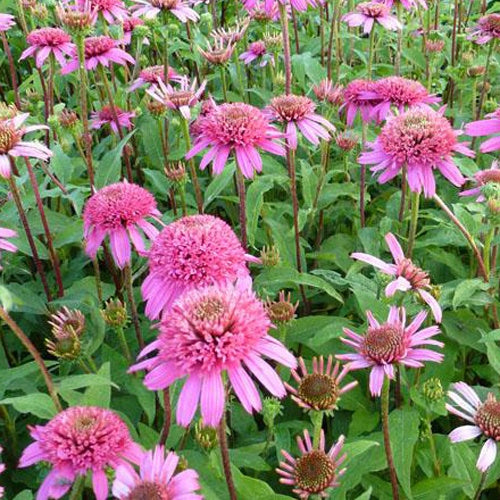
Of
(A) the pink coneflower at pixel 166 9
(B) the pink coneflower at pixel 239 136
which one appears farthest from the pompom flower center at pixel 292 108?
(A) the pink coneflower at pixel 166 9

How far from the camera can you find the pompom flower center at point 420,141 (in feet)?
5.90

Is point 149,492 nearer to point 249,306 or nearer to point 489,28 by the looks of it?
point 249,306

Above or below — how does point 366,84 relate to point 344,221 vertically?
above

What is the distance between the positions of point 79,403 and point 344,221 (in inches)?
64.2

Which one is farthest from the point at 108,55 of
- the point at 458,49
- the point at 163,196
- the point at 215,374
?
the point at 458,49

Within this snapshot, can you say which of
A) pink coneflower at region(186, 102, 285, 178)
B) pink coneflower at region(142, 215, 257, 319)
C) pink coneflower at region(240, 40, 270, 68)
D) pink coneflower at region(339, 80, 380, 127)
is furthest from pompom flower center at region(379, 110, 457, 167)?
pink coneflower at region(240, 40, 270, 68)

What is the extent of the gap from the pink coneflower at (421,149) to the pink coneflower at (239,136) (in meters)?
0.32

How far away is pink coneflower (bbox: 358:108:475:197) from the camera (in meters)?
1.79

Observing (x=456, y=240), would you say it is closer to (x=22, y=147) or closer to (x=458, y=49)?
(x=22, y=147)

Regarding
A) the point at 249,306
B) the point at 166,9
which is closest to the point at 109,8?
the point at 166,9

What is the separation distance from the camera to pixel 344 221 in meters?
2.90

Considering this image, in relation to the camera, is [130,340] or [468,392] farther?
[130,340]

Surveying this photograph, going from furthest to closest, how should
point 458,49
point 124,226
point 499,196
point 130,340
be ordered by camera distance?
point 458,49
point 130,340
point 499,196
point 124,226

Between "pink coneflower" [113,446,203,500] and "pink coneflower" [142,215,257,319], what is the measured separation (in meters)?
0.32
